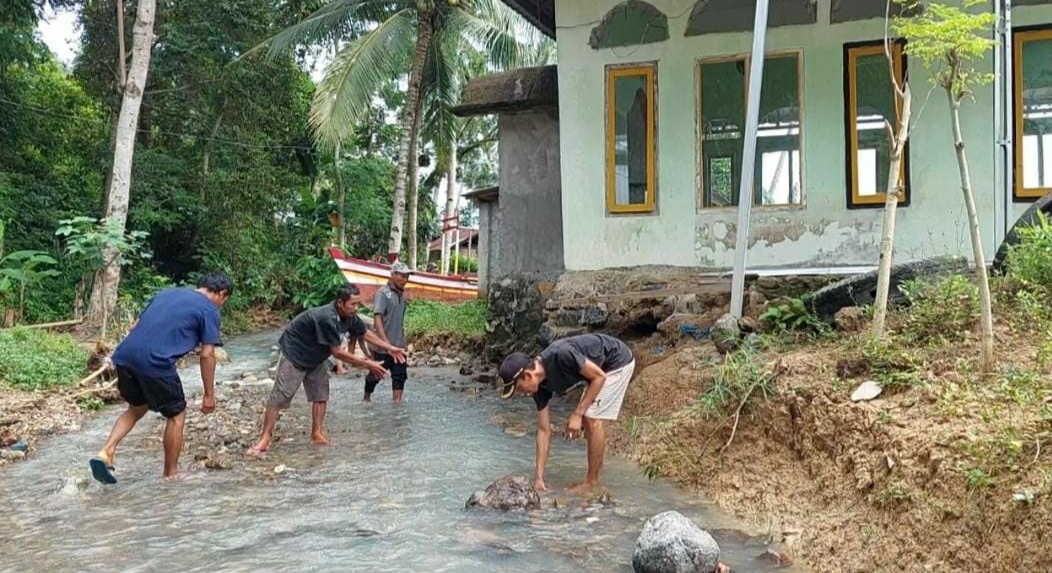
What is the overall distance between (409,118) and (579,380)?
14.7 metres

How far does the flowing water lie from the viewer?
15.2 ft

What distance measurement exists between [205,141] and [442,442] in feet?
51.5

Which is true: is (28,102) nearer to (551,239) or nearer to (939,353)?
(551,239)

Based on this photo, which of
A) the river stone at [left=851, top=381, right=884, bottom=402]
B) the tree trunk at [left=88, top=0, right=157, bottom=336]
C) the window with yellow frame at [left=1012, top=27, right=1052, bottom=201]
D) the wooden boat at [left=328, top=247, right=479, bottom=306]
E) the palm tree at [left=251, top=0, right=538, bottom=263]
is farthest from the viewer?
the wooden boat at [left=328, top=247, right=479, bottom=306]

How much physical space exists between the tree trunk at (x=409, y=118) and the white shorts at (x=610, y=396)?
12993 mm

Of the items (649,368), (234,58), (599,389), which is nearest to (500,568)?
(599,389)

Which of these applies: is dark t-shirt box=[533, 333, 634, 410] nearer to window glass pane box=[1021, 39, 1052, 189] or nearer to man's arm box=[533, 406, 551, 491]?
man's arm box=[533, 406, 551, 491]

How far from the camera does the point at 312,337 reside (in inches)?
293

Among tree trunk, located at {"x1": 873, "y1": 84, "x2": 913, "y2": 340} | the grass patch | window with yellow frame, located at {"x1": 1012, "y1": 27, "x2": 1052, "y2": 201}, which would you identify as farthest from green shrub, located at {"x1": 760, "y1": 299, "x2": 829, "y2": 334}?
the grass patch

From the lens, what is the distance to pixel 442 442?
25.6 feet

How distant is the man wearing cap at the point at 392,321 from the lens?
31.3 ft

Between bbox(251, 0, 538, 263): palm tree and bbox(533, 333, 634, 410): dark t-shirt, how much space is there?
39.7 feet

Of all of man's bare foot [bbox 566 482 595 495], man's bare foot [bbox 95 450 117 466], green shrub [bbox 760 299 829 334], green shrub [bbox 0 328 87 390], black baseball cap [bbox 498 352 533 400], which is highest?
green shrub [bbox 760 299 829 334]

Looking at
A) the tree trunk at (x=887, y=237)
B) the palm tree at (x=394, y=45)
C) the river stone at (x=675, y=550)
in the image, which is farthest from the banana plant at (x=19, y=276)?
the tree trunk at (x=887, y=237)
